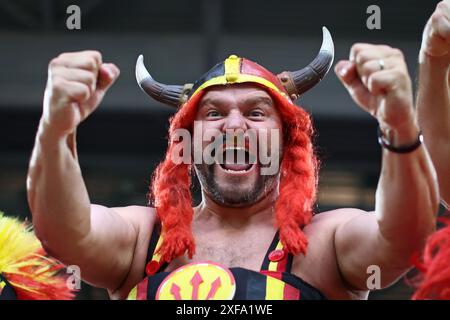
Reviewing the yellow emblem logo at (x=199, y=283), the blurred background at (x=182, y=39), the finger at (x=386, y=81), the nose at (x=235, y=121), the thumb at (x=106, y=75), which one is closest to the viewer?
the finger at (x=386, y=81)

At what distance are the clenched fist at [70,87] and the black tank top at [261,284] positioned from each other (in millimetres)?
434

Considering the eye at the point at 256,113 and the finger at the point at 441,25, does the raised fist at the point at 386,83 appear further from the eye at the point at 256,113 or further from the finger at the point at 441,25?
the eye at the point at 256,113

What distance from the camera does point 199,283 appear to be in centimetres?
210

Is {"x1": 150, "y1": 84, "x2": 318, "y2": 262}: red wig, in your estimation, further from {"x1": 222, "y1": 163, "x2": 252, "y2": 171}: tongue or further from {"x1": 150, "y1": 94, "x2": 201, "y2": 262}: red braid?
{"x1": 222, "y1": 163, "x2": 252, "y2": 171}: tongue

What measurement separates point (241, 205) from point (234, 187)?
0.07 meters

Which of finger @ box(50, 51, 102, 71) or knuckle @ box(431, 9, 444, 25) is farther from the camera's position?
knuckle @ box(431, 9, 444, 25)

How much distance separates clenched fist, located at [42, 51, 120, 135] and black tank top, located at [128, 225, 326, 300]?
1.42 feet

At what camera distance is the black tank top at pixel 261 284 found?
2088 mm

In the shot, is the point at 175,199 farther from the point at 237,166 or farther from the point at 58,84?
the point at 58,84

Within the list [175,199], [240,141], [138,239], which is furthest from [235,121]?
[138,239]

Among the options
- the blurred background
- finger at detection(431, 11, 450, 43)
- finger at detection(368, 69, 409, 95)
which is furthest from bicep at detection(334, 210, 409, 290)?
the blurred background

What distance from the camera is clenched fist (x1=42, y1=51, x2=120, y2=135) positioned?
1.90m

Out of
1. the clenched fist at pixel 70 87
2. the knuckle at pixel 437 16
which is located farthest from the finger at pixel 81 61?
the knuckle at pixel 437 16

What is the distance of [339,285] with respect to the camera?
221cm
